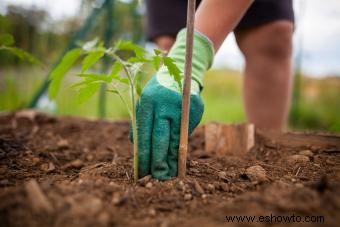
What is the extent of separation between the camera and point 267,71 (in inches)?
91.1

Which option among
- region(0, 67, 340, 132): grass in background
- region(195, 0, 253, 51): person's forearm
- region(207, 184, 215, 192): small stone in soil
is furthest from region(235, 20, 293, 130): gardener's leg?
region(207, 184, 215, 192): small stone in soil

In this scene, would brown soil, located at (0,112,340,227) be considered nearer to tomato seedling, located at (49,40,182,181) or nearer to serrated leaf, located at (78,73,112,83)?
tomato seedling, located at (49,40,182,181)

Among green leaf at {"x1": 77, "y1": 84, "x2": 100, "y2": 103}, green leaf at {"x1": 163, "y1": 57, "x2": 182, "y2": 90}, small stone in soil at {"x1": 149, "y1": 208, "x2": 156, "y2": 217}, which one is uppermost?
green leaf at {"x1": 163, "y1": 57, "x2": 182, "y2": 90}

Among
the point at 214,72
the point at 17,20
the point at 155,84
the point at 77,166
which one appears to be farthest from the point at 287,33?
the point at 214,72

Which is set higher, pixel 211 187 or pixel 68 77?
pixel 68 77

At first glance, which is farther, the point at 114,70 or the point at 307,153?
the point at 307,153

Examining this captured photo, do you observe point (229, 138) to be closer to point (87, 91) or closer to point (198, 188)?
point (198, 188)

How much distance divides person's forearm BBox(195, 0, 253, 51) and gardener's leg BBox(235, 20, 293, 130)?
80 cm

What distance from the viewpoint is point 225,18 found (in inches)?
56.3

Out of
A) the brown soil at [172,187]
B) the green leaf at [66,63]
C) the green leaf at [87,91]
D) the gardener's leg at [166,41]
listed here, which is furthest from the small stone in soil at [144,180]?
the gardener's leg at [166,41]

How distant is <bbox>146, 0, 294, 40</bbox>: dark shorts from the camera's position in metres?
2.13

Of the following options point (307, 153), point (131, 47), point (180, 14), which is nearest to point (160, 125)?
point (131, 47)

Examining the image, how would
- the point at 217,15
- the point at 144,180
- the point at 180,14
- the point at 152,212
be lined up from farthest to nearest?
the point at 180,14 < the point at 217,15 < the point at 144,180 < the point at 152,212

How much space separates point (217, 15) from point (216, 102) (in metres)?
5.25
